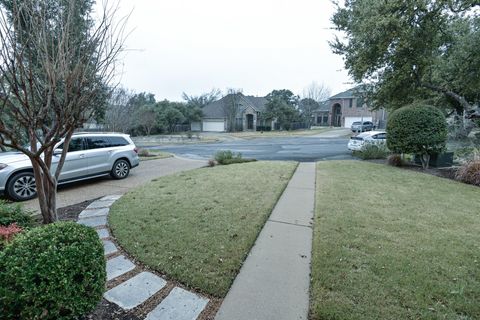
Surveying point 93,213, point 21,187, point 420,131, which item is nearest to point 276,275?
point 93,213

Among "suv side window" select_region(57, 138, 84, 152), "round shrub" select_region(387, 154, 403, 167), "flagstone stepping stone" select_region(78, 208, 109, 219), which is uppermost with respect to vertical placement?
"suv side window" select_region(57, 138, 84, 152)

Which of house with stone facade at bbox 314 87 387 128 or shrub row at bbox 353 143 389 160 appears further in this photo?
house with stone facade at bbox 314 87 387 128

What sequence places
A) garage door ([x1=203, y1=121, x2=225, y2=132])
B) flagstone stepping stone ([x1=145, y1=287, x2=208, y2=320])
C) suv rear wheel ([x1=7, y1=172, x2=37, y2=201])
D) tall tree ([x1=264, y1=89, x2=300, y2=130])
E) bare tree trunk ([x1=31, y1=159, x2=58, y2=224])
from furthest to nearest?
garage door ([x1=203, y1=121, x2=225, y2=132]), tall tree ([x1=264, y1=89, x2=300, y2=130]), suv rear wheel ([x1=7, y1=172, x2=37, y2=201]), bare tree trunk ([x1=31, y1=159, x2=58, y2=224]), flagstone stepping stone ([x1=145, y1=287, x2=208, y2=320])

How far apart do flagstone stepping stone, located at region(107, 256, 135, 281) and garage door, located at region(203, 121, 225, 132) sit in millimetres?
37333

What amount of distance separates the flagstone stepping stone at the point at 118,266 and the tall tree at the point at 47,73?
1.14 metres

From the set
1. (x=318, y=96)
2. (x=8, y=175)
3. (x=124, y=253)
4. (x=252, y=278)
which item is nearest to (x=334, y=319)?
(x=252, y=278)

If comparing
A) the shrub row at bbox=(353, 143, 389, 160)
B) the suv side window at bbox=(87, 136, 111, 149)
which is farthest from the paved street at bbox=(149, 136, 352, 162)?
the suv side window at bbox=(87, 136, 111, 149)

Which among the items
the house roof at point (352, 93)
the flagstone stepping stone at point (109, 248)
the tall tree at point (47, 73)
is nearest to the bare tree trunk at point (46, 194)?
the tall tree at point (47, 73)

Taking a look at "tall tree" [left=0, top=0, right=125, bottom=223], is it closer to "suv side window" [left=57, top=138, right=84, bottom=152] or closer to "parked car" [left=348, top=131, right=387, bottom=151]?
"suv side window" [left=57, top=138, right=84, bottom=152]

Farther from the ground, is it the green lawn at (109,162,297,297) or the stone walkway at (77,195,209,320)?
the green lawn at (109,162,297,297)

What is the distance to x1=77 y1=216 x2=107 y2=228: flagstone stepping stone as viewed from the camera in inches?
162

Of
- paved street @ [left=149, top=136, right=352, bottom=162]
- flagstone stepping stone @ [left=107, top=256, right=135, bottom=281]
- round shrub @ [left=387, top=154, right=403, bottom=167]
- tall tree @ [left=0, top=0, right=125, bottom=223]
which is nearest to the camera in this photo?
tall tree @ [left=0, top=0, right=125, bottom=223]

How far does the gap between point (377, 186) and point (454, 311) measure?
471 cm

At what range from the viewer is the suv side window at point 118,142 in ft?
25.3
